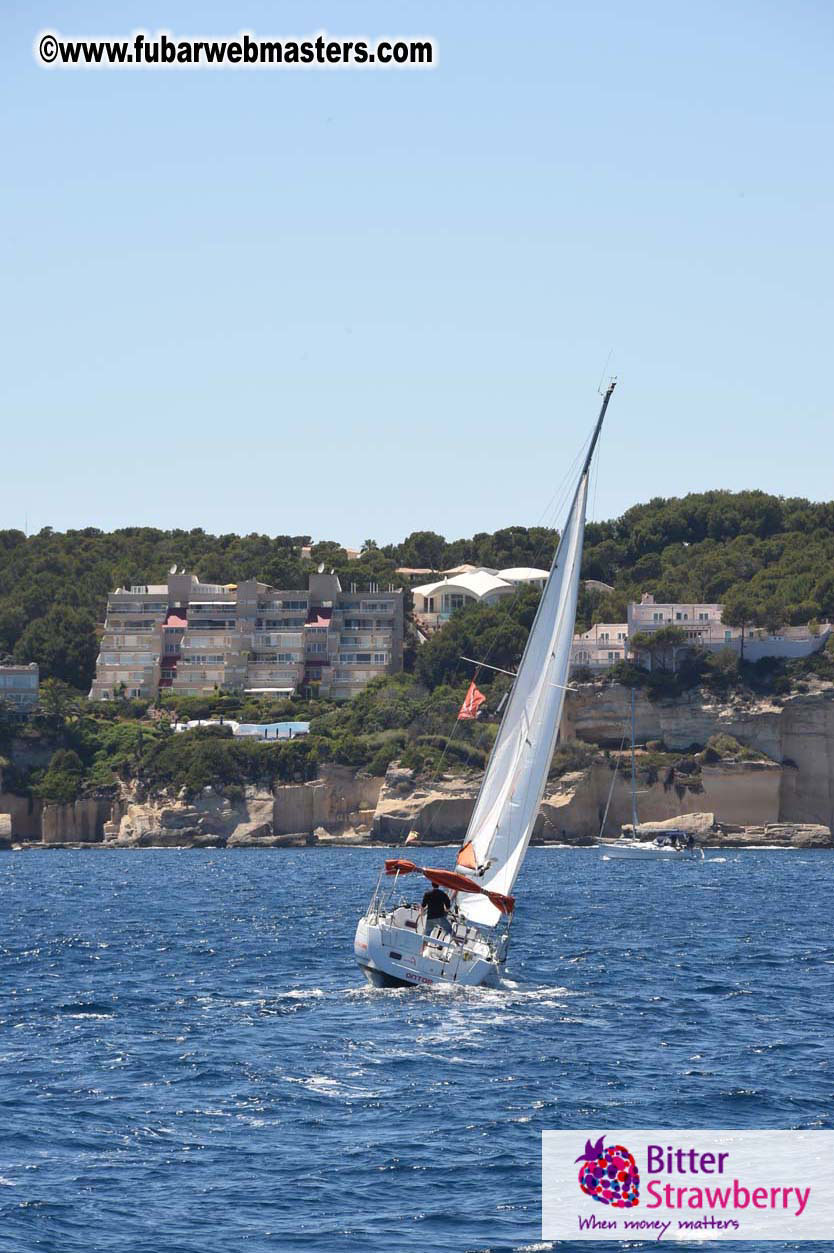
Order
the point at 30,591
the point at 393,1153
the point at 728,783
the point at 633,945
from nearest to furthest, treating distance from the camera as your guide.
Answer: the point at 393,1153, the point at 633,945, the point at 728,783, the point at 30,591

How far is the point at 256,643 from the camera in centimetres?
16975

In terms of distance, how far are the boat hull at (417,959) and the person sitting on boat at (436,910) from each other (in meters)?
0.54

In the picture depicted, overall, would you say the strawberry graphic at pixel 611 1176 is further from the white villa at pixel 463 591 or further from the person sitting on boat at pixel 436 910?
the white villa at pixel 463 591

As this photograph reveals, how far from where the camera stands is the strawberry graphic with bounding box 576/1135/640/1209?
25219 mm

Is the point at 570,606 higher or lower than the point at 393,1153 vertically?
higher

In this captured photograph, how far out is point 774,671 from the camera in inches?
5787

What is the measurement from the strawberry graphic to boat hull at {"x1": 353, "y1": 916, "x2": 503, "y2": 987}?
13.9 metres

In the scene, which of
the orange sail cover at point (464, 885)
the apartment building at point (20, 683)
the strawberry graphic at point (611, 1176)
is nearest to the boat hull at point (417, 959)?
the orange sail cover at point (464, 885)

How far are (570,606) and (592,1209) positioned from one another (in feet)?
65.6

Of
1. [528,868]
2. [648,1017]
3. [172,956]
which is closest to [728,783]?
[528,868]

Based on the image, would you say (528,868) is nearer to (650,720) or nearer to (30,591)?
(650,720)

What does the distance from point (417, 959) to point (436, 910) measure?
60.0 inches

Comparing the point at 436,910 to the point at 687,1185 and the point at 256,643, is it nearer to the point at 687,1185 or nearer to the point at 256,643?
the point at 687,1185

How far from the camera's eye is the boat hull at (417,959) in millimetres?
40812
